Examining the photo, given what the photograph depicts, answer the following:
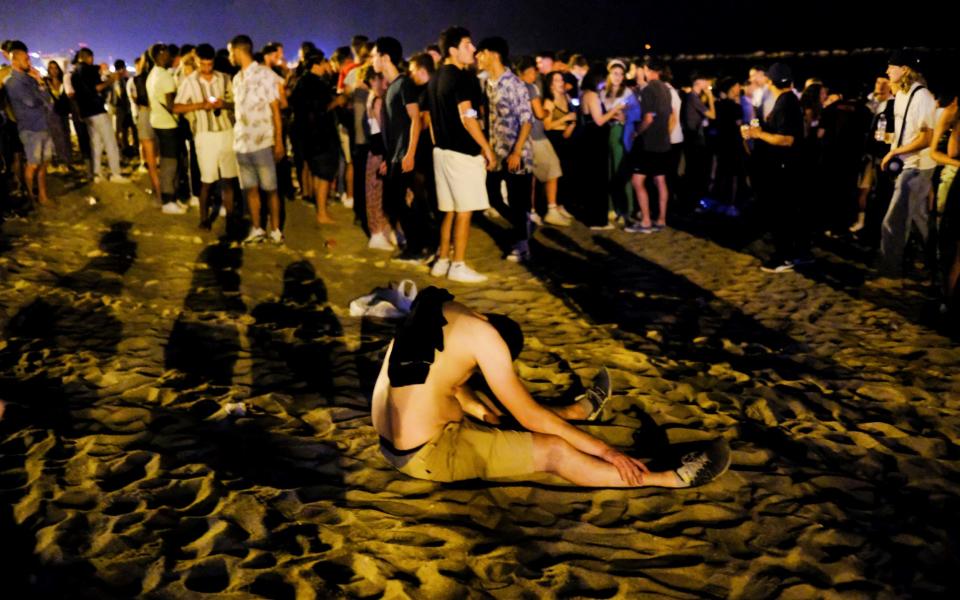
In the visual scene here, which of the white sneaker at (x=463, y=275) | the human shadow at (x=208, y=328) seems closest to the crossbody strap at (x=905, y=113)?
the white sneaker at (x=463, y=275)

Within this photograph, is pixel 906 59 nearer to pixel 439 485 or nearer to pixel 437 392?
pixel 437 392

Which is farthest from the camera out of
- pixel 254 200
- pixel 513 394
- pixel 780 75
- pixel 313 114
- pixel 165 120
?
pixel 165 120

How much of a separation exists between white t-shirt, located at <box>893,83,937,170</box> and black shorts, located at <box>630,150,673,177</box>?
2.96m

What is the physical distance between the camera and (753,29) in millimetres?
38750

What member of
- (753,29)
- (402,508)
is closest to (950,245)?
(402,508)

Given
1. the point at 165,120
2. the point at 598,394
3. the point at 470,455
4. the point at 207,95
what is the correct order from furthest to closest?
the point at 165,120, the point at 207,95, the point at 598,394, the point at 470,455

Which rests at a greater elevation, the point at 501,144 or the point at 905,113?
the point at 905,113

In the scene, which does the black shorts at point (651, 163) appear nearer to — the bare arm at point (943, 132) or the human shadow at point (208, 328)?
the bare arm at point (943, 132)

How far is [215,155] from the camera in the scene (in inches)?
303

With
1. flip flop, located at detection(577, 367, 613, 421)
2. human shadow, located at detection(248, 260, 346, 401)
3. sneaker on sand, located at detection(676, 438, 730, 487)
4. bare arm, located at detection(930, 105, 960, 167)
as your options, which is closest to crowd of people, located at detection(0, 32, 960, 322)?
bare arm, located at detection(930, 105, 960, 167)

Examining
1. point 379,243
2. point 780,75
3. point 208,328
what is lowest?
point 208,328

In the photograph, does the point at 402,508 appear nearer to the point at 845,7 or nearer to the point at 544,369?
the point at 544,369

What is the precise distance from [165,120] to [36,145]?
163 cm

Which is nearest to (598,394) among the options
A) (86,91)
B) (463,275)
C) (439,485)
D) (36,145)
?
(439,485)
